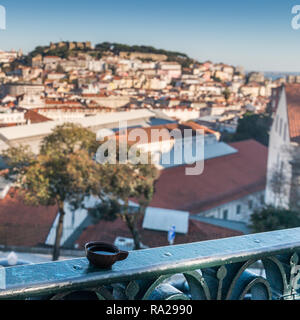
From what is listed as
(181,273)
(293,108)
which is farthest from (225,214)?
(181,273)

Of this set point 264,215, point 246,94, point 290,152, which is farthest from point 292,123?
point 246,94

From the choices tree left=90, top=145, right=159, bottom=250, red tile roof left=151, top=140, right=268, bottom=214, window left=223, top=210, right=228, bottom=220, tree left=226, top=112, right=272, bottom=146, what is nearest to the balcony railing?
tree left=90, top=145, right=159, bottom=250

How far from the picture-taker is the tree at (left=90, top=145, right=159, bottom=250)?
24.8 ft

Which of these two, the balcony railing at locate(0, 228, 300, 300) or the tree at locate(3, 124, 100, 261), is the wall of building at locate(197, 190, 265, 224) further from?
the balcony railing at locate(0, 228, 300, 300)

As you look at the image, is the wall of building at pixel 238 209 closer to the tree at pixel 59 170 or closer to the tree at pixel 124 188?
the tree at pixel 124 188

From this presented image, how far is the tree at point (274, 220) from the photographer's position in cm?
811

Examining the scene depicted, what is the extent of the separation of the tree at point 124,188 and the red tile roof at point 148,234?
0.52 meters

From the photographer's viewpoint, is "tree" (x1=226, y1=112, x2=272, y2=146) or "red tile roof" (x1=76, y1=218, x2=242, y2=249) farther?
"tree" (x1=226, y1=112, x2=272, y2=146)

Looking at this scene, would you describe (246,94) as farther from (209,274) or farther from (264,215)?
(209,274)

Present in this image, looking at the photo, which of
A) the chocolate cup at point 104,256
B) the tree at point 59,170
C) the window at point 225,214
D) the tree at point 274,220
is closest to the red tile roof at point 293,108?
the tree at point 274,220

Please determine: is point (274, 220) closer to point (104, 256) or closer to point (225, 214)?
point (225, 214)

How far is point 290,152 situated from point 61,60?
191 feet

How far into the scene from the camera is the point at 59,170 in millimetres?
7562

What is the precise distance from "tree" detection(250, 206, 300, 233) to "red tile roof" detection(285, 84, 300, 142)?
2.31 meters
